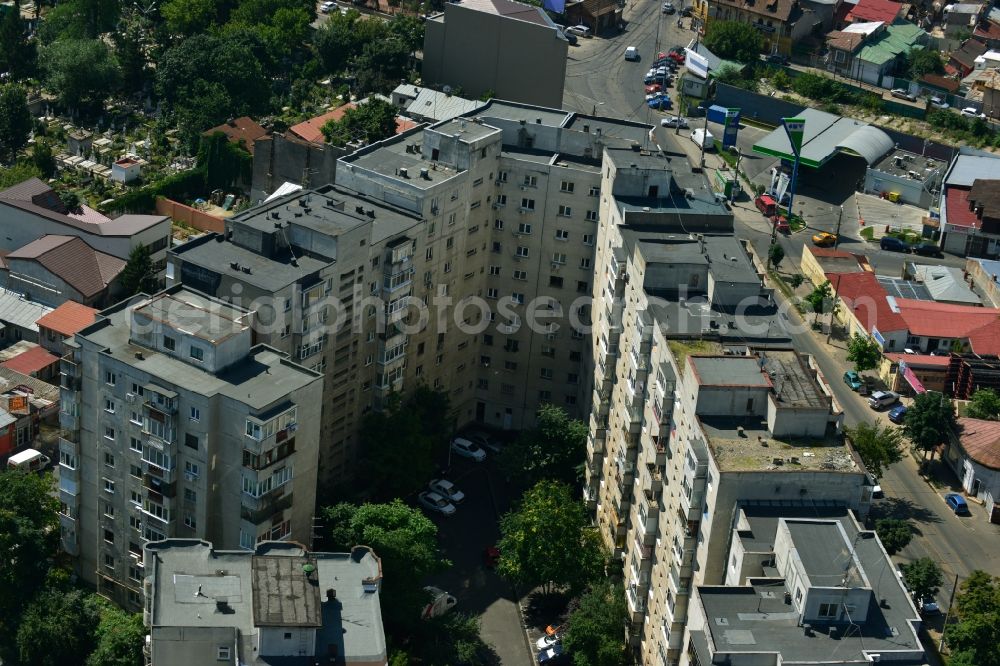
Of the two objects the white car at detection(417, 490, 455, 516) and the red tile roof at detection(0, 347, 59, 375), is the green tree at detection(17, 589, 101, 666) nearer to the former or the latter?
the white car at detection(417, 490, 455, 516)

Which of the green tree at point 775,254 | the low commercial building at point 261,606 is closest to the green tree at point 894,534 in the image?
the low commercial building at point 261,606

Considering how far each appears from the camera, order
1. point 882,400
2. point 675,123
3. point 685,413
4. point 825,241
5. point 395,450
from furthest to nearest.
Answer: point 675,123 → point 825,241 → point 882,400 → point 395,450 → point 685,413

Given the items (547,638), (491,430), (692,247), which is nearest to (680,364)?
(692,247)

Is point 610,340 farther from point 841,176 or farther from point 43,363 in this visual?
point 841,176

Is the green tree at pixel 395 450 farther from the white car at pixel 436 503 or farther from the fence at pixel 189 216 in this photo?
the fence at pixel 189 216

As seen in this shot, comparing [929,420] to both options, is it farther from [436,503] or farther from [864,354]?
[436,503]

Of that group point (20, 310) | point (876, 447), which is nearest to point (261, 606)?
point (876, 447)
